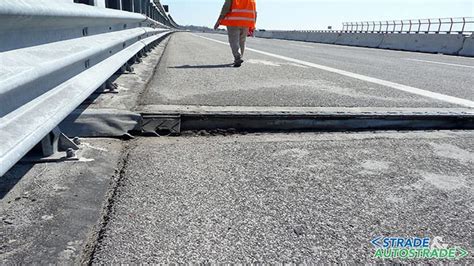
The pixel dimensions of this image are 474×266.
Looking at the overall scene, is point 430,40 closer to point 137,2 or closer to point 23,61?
point 137,2

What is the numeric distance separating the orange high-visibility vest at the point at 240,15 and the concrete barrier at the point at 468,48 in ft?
41.4

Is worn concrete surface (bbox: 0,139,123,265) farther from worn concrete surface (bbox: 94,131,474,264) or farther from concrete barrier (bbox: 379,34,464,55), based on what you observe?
concrete barrier (bbox: 379,34,464,55)

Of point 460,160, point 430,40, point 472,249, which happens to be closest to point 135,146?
point 472,249

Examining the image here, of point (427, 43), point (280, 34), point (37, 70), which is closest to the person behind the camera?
point (37, 70)

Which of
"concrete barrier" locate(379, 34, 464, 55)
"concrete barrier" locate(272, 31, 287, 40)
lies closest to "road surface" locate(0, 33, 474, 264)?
"concrete barrier" locate(379, 34, 464, 55)

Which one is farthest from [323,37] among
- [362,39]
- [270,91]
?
[270,91]

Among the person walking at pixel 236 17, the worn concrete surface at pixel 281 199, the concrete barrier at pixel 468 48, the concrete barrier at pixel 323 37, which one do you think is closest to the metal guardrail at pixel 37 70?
the worn concrete surface at pixel 281 199

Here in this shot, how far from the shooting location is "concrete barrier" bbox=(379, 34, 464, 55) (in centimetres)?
1697

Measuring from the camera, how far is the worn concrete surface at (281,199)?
1.36m

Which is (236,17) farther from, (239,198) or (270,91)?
(239,198)

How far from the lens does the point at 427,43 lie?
61.2 feet

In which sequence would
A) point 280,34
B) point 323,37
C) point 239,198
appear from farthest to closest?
point 280,34
point 323,37
point 239,198

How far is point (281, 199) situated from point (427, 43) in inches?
782

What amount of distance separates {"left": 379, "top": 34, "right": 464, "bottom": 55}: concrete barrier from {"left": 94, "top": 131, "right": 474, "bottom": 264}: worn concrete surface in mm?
16990
